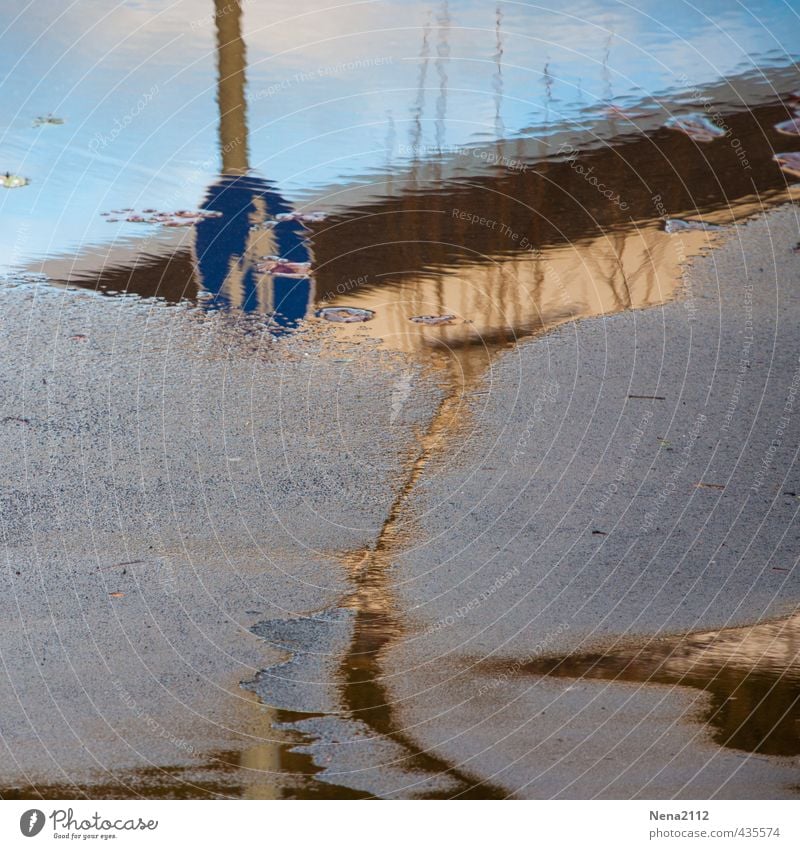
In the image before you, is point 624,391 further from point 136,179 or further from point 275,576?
point 136,179

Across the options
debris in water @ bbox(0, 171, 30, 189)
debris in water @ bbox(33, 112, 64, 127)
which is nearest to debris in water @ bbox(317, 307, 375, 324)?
debris in water @ bbox(0, 171, 30, 189)

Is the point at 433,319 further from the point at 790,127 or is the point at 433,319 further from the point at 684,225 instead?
the point at 790,127

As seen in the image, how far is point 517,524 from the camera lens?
3.86 metres

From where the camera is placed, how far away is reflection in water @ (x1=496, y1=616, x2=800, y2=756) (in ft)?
9.49

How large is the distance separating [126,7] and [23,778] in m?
6.05

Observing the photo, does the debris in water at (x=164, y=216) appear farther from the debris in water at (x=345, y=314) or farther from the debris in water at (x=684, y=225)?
the debris in water at (x=684, y=225)

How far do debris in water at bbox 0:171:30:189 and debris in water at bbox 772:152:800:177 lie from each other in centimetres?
489

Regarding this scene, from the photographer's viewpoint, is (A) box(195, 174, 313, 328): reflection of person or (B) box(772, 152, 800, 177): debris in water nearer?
(A) box(195, 174, 313, 328): reflection of person

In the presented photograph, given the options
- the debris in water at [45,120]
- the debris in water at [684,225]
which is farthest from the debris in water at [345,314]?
the debris in water at [45,120]

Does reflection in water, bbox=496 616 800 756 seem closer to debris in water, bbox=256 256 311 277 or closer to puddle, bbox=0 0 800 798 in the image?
puddle, bbox=0 0 800 798

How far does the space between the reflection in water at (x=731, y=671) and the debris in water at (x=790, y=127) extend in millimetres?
4829

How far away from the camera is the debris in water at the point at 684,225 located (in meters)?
6.20

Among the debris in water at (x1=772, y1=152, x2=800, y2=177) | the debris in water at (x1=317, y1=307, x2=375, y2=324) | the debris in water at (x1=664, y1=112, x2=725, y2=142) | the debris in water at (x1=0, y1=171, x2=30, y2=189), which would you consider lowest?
the debris in water at (x1=317, y1=307, x2=375, y2=324)
